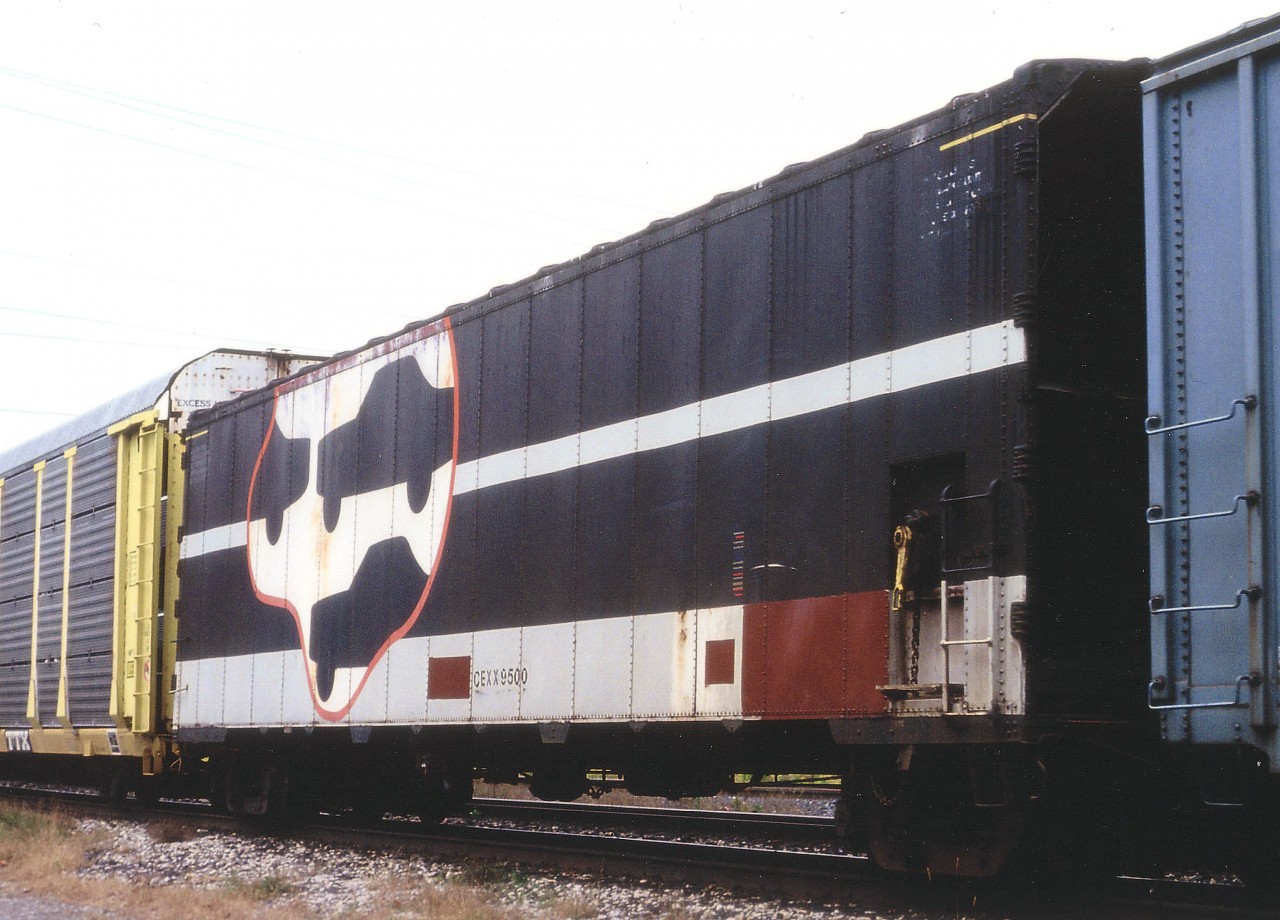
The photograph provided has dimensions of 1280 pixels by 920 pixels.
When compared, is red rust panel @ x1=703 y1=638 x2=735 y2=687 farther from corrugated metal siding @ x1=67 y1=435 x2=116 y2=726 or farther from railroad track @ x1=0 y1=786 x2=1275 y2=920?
corrugated metal siding @ x1=67 y1=435 x2=116 y2=726

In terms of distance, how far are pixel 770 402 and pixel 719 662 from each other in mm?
1530

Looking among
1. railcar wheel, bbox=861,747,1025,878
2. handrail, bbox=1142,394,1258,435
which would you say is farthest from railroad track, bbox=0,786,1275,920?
handrail, bbox=1142,394,1258,435

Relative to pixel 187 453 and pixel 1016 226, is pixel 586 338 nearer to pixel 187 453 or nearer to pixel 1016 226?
pixel 1016 226

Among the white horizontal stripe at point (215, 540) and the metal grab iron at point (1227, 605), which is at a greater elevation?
the white horizontal stripe at point (215, 540)

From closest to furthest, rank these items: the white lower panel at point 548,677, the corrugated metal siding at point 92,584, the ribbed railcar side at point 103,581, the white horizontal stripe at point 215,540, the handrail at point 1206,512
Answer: the handrail at point 1206,512
the white lower panel at point 548,677
the white horizontal stripe at point 215,540
the ribbed railcar side at point 103,581
the corrugated metal siding at point 92,584

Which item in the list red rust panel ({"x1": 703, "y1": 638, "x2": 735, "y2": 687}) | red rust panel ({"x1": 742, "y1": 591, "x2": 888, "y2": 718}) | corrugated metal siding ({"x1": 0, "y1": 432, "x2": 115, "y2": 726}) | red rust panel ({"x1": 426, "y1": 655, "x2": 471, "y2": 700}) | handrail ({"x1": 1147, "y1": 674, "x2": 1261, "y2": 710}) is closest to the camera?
handrail ({"x1": 1147, "y1": 674, "x2": 1261, "y2": 710})

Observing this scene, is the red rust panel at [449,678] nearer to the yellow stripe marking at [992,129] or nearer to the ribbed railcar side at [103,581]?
the yellow stripe marking at [992,129]

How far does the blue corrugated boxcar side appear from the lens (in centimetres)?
546

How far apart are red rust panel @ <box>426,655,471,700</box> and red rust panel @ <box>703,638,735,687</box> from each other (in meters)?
2.73

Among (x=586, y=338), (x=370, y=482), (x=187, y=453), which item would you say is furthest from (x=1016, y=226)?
(x=187, y=453)

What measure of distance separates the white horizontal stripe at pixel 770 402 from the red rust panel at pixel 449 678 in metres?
1.29

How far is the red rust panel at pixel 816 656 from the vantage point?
23.7 feet

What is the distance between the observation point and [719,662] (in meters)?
8.28

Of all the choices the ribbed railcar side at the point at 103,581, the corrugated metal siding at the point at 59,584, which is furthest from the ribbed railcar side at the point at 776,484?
the corrugated metal siding at the point at 59,584
